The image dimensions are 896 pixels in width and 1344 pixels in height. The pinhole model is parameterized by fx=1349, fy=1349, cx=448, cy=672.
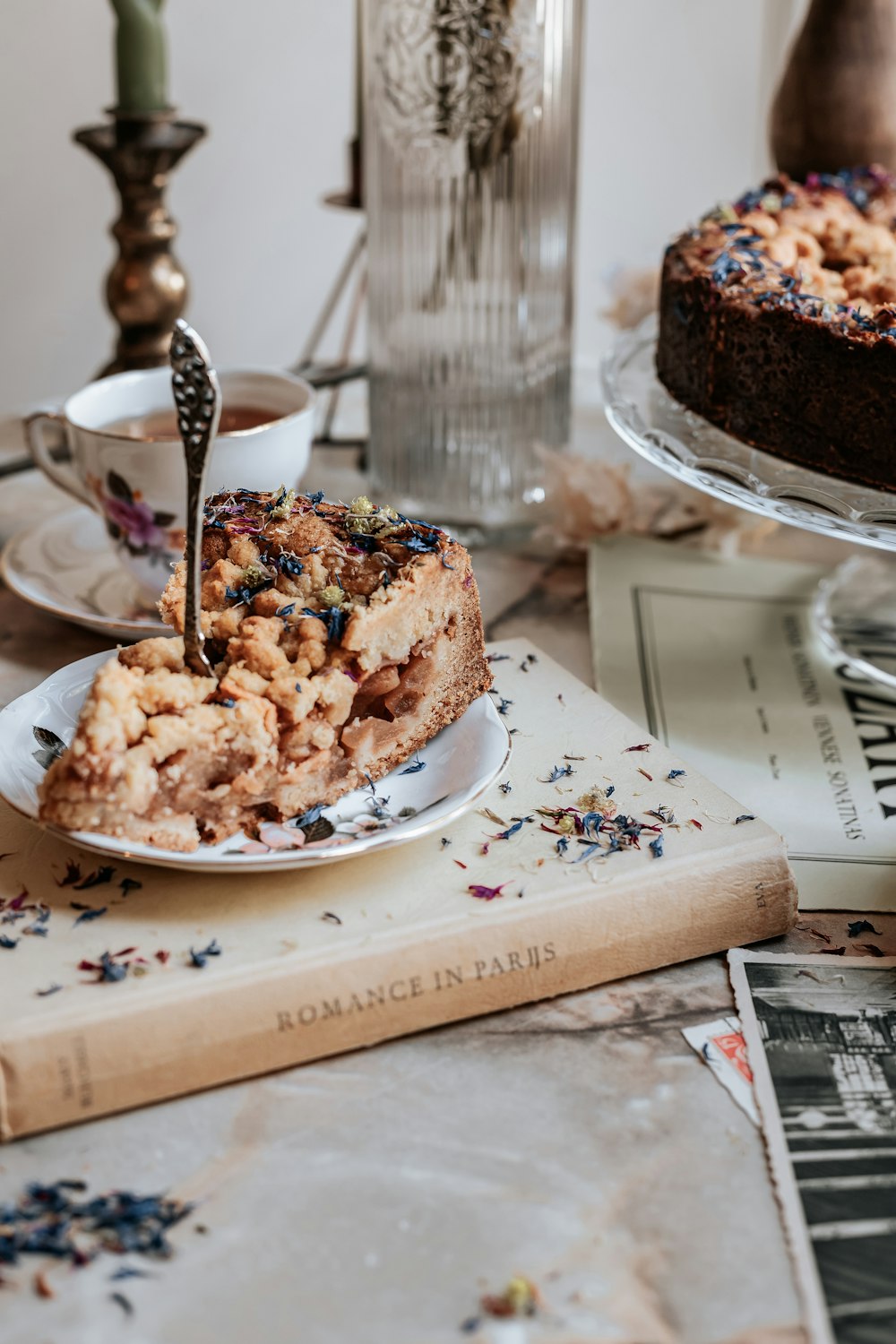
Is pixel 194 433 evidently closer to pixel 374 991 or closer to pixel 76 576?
pixel 374 991

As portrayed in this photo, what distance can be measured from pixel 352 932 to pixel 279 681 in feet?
0.61

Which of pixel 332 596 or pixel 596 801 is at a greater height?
pixel 332 596

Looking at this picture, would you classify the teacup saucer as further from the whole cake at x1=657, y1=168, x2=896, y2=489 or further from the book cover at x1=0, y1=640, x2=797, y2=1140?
the whole cake at x1=657, y1=168, x2=896, y2=489

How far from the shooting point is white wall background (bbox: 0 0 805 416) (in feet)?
7.51

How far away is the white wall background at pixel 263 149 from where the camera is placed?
2289mm

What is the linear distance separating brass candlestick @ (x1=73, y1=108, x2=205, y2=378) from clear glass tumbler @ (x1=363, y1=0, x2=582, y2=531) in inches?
9.9

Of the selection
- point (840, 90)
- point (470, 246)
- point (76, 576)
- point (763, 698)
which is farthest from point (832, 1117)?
point (840, 90)

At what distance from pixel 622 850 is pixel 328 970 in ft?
0.81

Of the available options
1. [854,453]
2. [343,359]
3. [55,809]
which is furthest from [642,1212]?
[343,359]

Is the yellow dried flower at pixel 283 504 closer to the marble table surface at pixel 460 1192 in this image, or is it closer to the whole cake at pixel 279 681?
the whole cake at pixel 279 681

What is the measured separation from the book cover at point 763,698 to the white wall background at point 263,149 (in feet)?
2.91

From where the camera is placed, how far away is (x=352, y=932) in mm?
916

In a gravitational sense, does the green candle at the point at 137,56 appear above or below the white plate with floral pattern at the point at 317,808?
above

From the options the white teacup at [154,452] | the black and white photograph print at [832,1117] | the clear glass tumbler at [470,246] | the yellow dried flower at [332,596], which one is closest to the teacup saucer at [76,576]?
the white teacup at [154,452]
